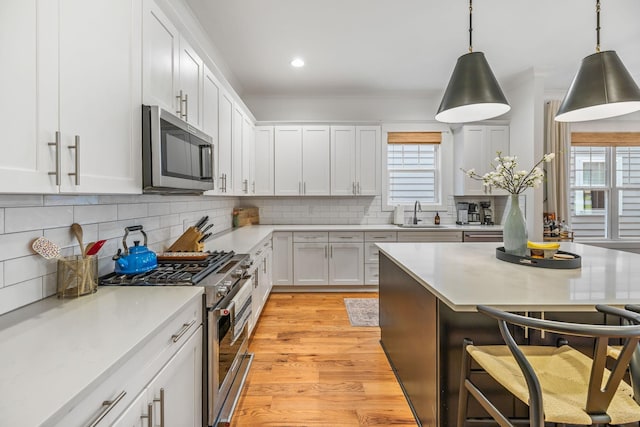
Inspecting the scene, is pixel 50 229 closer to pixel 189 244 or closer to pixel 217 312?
pixel 217 312

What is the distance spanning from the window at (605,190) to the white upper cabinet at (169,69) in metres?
5.14

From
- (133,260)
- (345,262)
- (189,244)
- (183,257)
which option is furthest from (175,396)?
(345,262)

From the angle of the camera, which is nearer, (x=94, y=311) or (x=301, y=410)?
(x=94, y=311)

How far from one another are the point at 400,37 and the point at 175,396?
3470 mm

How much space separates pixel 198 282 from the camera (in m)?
1.63

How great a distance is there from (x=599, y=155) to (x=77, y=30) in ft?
20.2

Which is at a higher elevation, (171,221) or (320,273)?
(171,221)

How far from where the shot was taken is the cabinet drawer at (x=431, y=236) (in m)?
4.42

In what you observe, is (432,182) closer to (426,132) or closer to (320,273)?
(426,132)

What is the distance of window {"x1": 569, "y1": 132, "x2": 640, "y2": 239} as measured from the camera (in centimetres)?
483

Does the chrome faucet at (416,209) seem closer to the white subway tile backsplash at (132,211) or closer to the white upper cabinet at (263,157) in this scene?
the white upper cabinet at (263,157)

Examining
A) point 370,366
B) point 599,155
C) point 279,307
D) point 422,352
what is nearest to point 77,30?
point 422,352

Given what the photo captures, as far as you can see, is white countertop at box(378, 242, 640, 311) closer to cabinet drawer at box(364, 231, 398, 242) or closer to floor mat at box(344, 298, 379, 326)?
floor mat at box(344, 298, 379, 326)

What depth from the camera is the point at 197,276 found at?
170cm
